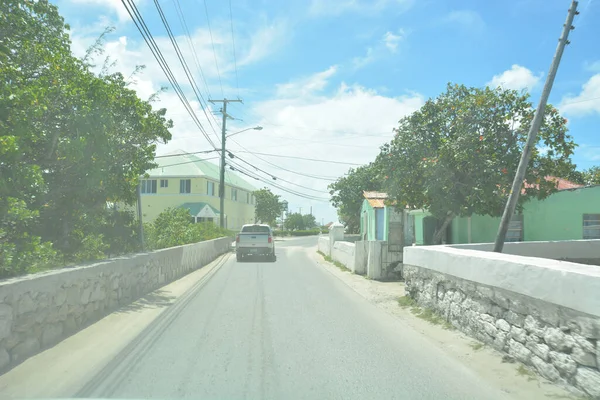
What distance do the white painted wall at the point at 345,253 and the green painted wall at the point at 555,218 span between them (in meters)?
4.75

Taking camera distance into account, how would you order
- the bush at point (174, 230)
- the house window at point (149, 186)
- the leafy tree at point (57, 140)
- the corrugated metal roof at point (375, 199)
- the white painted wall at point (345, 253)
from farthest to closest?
the house window at point (149, 186)
the corrugated metal roof at point (375, 199)
the bush at point (174, 230)
the white painted wall at point (345, 253)
the leafy tree at point (57, 140)

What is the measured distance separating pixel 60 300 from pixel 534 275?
628 cm

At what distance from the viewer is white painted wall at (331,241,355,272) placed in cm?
1874

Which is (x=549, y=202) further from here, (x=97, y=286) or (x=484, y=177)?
(x=97, y=286)

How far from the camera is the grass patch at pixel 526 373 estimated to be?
537 centimetres

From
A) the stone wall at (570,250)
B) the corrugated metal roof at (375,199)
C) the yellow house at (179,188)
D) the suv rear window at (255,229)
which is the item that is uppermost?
the yellow house at (179,188)

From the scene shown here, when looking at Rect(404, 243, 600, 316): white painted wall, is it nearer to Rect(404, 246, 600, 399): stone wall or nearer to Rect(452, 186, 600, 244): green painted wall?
Rect(404, 246, 600, 399): stone wall

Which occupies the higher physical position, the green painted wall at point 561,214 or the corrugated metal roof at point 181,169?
the corrugated metal roof at point 181,169

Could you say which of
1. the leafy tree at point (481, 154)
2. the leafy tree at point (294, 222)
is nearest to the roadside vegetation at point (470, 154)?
the leafy tree at point (481, 154)

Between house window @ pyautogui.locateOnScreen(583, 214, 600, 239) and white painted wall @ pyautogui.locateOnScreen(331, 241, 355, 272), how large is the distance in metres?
8.31

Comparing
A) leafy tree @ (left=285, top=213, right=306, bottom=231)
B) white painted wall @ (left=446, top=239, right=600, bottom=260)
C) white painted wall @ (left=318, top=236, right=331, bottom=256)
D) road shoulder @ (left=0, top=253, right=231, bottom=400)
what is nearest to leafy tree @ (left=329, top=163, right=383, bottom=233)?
white painted wall @ (left=318, top=236, right=331, bottom=256)

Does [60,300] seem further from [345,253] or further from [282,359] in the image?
[345,253]

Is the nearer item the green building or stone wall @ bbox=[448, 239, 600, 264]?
stone wall @ bbox=[448, 239, 600, 264]

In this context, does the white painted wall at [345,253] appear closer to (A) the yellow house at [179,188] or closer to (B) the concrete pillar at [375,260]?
(B) the concrete pillar at [375,260]
